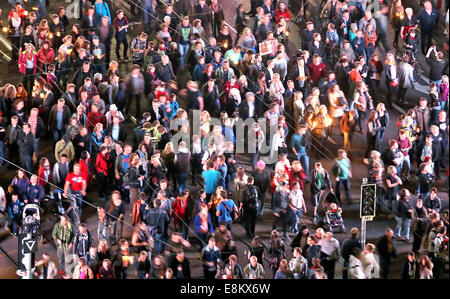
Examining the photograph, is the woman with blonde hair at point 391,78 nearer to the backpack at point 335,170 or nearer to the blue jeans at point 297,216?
the backpack at point 335,170

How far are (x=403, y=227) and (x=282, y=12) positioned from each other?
3.72m

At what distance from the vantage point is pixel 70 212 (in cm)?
1823

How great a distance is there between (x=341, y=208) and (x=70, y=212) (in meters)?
3.67

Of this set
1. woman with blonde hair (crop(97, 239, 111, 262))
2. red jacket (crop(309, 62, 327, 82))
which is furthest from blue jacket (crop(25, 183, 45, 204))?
red jacket (crop(309, 62, 327, 82))

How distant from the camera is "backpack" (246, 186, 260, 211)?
1806cm

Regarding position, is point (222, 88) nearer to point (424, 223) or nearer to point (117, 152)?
point (117, 152)

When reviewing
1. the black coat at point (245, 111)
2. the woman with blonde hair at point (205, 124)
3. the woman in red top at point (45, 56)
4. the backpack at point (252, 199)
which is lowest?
the backpack at point (252, 199)

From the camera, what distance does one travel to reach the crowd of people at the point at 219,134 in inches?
705

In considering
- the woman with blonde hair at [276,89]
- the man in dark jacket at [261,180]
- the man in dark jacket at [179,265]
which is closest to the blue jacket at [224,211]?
the man in dark jacket at [261,180]

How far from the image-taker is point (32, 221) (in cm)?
1814

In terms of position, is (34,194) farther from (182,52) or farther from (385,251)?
(385,251)

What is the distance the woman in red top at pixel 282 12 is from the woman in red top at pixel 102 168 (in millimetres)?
3292

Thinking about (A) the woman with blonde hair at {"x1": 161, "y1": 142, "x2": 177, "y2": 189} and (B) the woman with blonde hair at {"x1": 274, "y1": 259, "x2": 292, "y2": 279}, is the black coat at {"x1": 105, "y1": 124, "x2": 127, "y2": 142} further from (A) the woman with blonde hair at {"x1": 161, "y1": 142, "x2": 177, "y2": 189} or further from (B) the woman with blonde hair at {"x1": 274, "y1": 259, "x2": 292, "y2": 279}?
(B) the woman with blonde hair at {"x1": 274, "y1": 259, "x2": 292, "y2": 279}

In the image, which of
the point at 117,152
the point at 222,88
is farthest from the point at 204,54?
the point at 117,152
